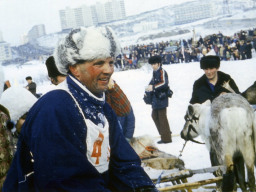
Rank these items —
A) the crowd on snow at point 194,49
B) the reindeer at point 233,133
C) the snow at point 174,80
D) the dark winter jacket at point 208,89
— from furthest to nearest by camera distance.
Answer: the crowd on snow at point 194,49 → the snow at point 174,80 → the dark winter jacket at point 208,89 → the reindeer at point 233,133

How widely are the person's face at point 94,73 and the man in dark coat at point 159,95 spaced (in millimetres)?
2794

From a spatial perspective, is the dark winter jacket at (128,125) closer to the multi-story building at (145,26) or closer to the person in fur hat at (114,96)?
the person in fur hat at (114,96)

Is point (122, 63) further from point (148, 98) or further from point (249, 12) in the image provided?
point (249, 12)

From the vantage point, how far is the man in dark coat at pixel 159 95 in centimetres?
379

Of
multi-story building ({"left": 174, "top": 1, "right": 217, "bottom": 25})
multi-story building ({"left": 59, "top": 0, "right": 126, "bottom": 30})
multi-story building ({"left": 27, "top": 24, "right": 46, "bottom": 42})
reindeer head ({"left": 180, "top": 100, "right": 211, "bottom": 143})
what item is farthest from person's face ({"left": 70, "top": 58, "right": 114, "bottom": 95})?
multi-story building ({"left": 174, "top": 1, "right": 217, "bottom": 25})

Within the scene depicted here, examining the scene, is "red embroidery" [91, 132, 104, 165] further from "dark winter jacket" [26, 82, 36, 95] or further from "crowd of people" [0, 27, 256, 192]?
"dark winter jacket" [26, 82, 36, 95]

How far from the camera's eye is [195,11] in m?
4.11

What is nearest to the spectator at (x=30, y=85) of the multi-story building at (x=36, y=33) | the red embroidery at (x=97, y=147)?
the multi-story building at (x=36, y=33)

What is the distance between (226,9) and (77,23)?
80.3 inches

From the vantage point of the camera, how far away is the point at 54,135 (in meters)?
0.77

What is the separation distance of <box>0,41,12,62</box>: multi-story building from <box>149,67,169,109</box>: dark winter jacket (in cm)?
181

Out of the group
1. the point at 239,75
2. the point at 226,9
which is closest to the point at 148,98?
the point at 239,75

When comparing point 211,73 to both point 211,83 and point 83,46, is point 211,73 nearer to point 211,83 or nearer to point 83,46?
point 211,83

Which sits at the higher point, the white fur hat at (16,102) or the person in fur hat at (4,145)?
the white fur hat at (16,102)
